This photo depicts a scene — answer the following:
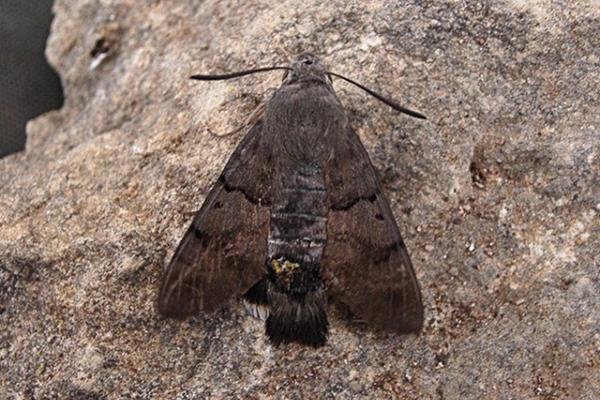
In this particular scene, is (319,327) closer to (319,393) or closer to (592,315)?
(319,393)

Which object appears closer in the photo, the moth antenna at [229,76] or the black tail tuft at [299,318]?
the black tail tuft at [299,318]

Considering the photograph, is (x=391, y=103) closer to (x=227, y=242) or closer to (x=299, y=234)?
(x=299, y=234)

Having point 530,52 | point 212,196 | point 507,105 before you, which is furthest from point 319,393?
point 530,52

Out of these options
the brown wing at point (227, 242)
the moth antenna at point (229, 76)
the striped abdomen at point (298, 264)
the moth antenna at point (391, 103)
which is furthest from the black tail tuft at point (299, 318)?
the moth antenna at point (229, 76)

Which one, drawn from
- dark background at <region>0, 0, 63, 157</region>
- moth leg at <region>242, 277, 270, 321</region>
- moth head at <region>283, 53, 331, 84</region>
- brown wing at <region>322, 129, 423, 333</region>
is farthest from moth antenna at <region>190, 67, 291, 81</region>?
dark background at <region>0, 0, 63, 157</region>

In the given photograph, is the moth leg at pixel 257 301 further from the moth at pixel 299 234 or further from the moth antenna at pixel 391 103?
the moth antenna at pixel 391 103

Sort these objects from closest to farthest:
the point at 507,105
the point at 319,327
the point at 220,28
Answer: the point at 319,327
the point at 507,105
the point at 220,28
